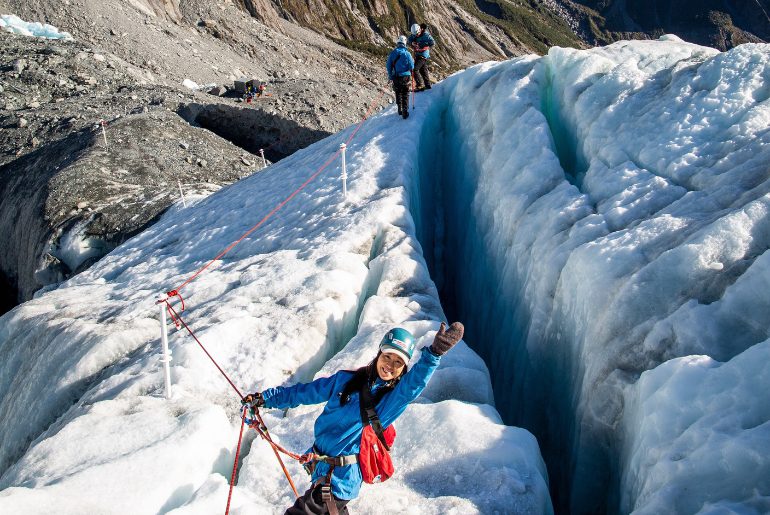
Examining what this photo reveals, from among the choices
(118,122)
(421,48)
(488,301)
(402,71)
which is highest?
(118,122)

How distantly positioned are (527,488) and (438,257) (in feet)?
22.1

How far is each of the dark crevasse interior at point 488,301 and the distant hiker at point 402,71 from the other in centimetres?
78

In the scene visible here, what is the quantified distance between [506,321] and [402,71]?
6.55m

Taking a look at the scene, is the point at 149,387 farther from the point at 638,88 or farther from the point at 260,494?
the point at 638,88

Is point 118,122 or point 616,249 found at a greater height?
point 118,122

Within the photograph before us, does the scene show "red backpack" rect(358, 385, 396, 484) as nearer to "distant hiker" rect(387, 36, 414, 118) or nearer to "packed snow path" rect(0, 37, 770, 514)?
"packed snow path" rect(0, 37, 770, 514)

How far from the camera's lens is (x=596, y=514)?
4.93 meters

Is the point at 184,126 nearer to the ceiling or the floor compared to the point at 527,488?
nearer to the ceiling

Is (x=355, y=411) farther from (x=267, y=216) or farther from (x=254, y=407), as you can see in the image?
(x=267, y=216)

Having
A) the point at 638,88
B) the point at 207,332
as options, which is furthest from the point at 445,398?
the point at 638,88

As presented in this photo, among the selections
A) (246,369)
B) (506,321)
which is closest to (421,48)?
(506,321)

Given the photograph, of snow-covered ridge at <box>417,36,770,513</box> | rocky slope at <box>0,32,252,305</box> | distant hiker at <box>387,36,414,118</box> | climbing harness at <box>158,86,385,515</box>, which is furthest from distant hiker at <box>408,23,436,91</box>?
rocky slope at <box>0,32,252,305</box>

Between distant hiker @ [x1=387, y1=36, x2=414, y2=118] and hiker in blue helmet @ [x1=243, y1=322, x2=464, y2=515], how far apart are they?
8.95m

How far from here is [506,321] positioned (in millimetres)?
7477
